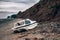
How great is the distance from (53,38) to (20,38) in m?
3.76

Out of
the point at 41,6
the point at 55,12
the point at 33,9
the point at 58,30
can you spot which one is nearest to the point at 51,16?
the point at 55,12

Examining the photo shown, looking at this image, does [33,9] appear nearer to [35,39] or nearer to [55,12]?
[55,12]

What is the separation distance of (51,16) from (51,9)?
330 cm

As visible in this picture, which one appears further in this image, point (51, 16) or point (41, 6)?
point (41, 6)

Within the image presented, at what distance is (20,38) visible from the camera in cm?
2317

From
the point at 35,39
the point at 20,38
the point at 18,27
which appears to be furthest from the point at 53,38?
the point at 18,27

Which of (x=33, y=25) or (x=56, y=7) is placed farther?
(x=56, y=7)

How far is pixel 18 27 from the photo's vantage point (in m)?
27.6

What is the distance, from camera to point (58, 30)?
84.9ft

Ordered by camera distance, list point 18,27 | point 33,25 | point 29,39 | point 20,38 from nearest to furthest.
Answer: point 29,39 → point 20,38 → point 18,27 → point 33,25

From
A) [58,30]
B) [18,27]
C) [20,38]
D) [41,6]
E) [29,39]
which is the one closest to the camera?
[29,39]

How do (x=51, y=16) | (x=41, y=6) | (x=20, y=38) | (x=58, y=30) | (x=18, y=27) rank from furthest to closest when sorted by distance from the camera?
(x=41, y=6) < (x=51, y=16) < (x=18, y=27) < (x=58, y=30) < (x=20, y=38)

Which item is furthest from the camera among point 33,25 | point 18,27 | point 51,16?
point 51,16

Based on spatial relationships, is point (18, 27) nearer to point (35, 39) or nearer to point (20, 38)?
point (20, 38)
